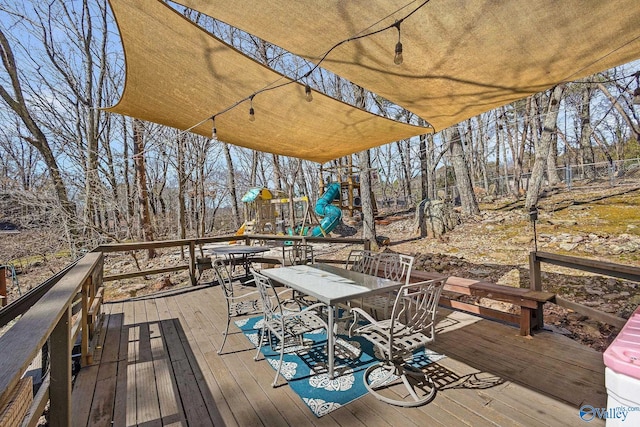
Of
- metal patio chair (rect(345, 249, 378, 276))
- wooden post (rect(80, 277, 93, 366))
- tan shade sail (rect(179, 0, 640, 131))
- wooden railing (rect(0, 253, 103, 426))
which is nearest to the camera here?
wooden railing (rect(0, 253, 103, 426))

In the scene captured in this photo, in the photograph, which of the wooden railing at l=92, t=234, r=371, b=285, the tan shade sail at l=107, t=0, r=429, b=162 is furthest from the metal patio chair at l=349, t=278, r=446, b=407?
the wooden railing at l=92, t=234, r=371, b=285

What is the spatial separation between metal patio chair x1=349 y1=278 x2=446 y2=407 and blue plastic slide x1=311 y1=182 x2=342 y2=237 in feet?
29.3

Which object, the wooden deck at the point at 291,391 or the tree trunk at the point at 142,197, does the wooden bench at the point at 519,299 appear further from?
the tree trunk at the point at 142,197

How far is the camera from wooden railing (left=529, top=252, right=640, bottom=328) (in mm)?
2477

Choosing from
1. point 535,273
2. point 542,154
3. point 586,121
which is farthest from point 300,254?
point 586,121

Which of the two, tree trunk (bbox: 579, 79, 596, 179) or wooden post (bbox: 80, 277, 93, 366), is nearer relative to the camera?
wooden post (bbox: 80, 277, 93, 366)

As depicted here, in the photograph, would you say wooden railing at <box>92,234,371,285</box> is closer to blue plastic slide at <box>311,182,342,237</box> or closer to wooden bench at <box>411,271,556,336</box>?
wooden bench at <box>411,271,556,336</box>

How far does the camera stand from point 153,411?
2088 mm

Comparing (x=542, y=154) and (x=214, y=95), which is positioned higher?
(x=542, y=154)

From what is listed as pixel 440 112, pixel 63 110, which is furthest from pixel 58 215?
Answer: pixel 440 112

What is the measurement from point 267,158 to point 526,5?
15694 mm

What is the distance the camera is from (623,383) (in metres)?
0.77

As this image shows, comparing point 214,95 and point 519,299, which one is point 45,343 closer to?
point 214,95

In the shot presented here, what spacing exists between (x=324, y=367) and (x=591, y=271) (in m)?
2.48
